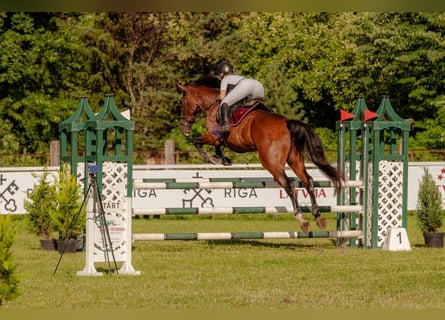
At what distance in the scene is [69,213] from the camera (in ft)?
36.5

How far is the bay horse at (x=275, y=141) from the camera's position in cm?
1102

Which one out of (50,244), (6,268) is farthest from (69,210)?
(6,268)

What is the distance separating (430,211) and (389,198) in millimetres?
717

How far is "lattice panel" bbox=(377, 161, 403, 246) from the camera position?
11.8 m

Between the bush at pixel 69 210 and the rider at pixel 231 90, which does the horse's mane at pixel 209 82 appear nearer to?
the rider at pixel 231 90

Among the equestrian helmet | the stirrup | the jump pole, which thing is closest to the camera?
the jump pole

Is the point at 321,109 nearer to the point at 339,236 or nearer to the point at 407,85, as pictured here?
the point at 407,85

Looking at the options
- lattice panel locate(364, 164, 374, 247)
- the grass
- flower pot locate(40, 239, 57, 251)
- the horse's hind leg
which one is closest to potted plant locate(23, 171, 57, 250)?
flower pot locate(40, 239, 57, 251)

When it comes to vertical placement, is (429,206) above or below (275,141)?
below

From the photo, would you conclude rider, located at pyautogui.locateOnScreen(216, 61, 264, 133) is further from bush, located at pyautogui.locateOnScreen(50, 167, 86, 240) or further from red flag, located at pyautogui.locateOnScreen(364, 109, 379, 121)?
bush, located at pyautogui.locateOnScreen(50, 167, 86, 240)

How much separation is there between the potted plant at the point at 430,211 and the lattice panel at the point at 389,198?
16.3 inches

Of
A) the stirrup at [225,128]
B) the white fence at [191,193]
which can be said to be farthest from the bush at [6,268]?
the white fence at [191,193]

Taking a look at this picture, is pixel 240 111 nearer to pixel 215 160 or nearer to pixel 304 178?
pixel 215 160

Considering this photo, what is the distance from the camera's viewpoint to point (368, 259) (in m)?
10.5
